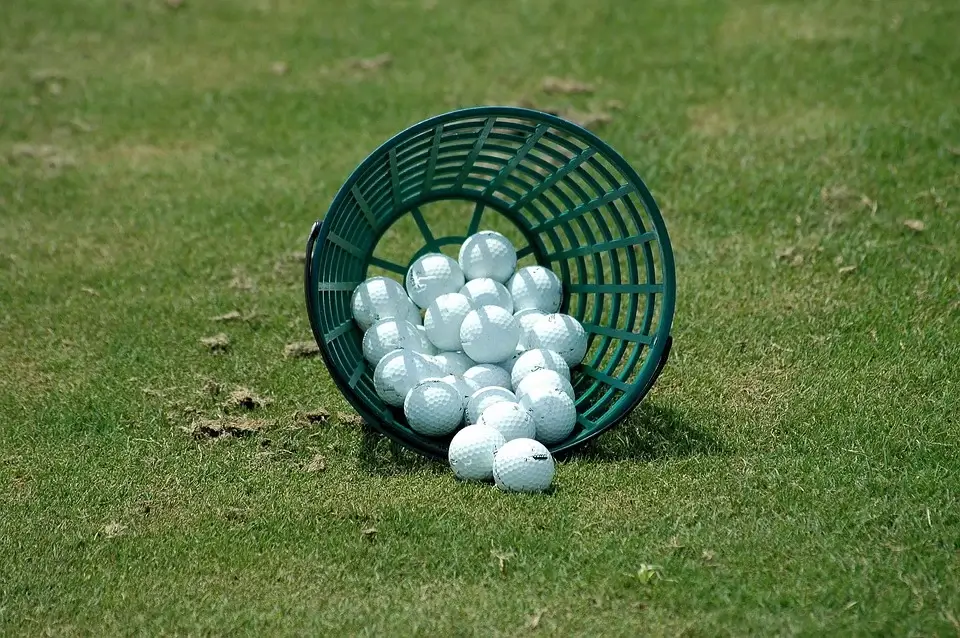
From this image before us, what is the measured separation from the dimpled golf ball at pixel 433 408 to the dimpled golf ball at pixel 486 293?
56 centimetres

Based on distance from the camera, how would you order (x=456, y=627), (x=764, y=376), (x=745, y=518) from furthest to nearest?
(x=764, y=376), (x=745, y=518), (x=456, y=627)

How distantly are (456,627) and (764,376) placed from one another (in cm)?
249

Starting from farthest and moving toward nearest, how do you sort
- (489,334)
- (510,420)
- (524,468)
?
(489,334)
(510,420)
(524,468)

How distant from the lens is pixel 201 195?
8156 mm

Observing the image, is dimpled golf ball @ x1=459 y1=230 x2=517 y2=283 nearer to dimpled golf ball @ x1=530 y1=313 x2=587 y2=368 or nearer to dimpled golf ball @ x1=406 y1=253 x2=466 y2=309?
dimpled golf ball @ x1=406 y1=253 x2=466 y2=309

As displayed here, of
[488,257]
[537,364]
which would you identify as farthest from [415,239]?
[537,364]

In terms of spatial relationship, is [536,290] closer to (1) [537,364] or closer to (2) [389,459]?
(1) [537,364]

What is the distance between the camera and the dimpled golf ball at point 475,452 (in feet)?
16.7

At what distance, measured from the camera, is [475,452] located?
16.7ft

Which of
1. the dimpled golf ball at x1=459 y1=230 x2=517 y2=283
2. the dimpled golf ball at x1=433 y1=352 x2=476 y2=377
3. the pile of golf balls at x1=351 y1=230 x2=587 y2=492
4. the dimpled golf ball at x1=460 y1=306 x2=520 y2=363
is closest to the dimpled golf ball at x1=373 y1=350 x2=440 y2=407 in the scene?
the pile of golf balls at x1=351 y1=230 x2=587 y2=492

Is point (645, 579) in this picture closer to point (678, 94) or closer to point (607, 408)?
point (607, 408)

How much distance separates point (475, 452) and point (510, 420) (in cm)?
24

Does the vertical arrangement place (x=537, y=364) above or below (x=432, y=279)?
below

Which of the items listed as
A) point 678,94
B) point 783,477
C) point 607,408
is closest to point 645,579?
point 783,477
